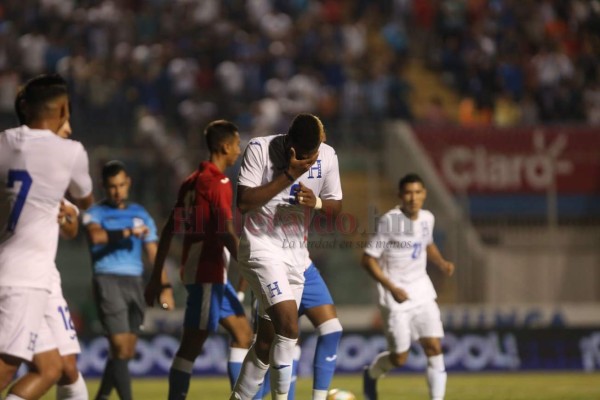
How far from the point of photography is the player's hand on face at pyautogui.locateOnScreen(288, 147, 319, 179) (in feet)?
28.5

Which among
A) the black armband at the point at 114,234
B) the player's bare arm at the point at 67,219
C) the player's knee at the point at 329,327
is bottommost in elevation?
the player's knee at the point at 329,327

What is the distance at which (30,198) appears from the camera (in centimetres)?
722

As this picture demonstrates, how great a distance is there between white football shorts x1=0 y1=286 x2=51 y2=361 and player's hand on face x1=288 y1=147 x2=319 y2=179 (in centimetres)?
227

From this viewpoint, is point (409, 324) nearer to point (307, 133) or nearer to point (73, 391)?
point (307, 133)

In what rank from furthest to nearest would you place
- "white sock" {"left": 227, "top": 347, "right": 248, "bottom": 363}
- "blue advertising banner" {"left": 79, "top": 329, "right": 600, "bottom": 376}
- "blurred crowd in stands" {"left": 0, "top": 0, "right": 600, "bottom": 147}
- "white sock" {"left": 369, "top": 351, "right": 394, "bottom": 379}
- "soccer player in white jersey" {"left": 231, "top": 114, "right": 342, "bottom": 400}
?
"blurred crowd in stands" {"left": 0, "top": 0, "right": 600, "bottom": 147} < "blue advertising banner" {"left": 79, "top": 329, "right": 600, "bottom": 376} < "white sock" {"left": 369, "top": 351, "right": 394, "bottom": 379} < "white sock" {"left": 227, "top": 347, "right": 248, "bottom": 363} < "soccer player in white jersey" {"left": 231, "top": 114, "right": 342, "bottom": 400}

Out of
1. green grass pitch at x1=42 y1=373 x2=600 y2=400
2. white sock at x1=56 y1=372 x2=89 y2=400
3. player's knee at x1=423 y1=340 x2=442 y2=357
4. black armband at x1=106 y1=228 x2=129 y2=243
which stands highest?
black armband at x1=106 y1=228 x2=129 y2=243

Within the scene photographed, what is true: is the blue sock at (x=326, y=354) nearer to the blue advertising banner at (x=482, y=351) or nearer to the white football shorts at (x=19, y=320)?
the white football shorts at (x=19, y=320)

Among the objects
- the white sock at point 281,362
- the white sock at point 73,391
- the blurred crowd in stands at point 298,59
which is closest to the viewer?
the white sock at point 73,391

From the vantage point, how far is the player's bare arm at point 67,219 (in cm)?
750

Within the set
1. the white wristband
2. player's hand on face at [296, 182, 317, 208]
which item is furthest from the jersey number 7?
the white wristband

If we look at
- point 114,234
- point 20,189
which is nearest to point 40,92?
point 20,189

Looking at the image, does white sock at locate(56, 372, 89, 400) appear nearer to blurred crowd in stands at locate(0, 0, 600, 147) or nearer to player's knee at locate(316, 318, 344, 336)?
player's knee at locate(316, 318, 344, 336)

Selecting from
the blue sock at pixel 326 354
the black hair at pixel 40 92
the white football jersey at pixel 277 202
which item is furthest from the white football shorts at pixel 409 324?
the black hair at pixel 40 92

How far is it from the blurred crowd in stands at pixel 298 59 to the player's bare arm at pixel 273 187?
37.9 feet
